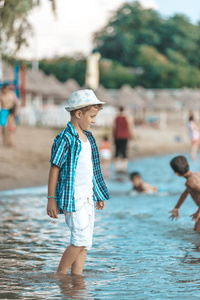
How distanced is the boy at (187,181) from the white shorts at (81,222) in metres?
2.23

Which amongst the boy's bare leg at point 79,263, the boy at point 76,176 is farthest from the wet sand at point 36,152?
the boy at point 76,176

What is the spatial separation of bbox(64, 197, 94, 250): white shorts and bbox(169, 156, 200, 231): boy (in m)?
2.23

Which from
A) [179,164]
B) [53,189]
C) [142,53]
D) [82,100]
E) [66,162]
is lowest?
[53,189]

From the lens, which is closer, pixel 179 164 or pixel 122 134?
pixel 179 164

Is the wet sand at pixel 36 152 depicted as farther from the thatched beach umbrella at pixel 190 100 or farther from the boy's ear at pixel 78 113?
the thatched beach umbrella at pixel 190 100

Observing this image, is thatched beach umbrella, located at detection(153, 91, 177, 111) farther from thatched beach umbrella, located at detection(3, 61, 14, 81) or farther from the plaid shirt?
the plaid shirt

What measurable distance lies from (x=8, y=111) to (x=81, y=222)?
550 inches

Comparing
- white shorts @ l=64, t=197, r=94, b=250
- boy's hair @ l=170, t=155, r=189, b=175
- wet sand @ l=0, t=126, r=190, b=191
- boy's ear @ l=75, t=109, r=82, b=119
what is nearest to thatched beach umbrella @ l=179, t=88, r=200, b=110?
wet sand @ l=0, t=126, r=190, b=191

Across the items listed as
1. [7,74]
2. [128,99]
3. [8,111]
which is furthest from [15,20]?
[128,99]

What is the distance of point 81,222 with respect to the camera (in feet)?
17.5

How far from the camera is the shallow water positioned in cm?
537

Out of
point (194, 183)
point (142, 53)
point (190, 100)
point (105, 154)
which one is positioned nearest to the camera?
point (194, 183)

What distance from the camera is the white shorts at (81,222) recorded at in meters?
5.33

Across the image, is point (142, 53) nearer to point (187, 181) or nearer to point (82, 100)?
point (187, 181)
